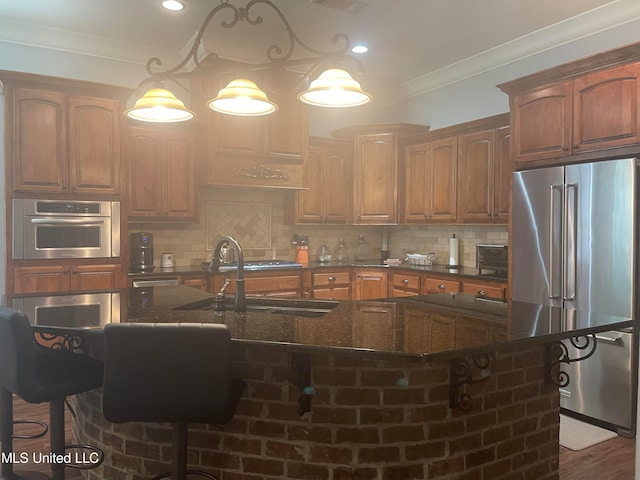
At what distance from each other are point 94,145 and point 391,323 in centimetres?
329

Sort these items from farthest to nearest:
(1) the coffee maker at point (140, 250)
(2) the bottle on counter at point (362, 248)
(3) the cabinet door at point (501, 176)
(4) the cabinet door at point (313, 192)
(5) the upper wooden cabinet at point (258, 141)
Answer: (2) the bottle on counter at point (362, 248) → (4) the cabinet door at point (313, 192) → (5) the upper wooden cabinet at point (258, 141) → (1) the coffee maker at point (140, 250) → (3) the cabinet door at point (501, 176)

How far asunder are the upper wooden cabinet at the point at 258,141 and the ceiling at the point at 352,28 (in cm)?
38

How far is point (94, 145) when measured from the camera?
13.6 feet

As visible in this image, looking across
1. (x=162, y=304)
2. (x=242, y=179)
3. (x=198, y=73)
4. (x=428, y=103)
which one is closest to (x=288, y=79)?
(x=242, y=179)

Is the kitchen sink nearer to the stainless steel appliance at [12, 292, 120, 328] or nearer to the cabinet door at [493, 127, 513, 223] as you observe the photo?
the stainless steel appliance at [12, 292, 120, 328]

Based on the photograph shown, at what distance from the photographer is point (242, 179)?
16.2 ft

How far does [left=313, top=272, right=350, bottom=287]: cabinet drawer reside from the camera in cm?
522

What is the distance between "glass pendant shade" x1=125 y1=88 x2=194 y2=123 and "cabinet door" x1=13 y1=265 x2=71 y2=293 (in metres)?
1.91

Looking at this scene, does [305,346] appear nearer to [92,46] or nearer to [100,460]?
[100,460]

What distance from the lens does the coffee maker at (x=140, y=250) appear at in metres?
4.61

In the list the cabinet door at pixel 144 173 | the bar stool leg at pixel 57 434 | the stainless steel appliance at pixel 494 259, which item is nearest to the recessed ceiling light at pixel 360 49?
the cabinet door at pixel 144 173

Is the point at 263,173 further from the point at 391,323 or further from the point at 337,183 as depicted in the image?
the point at 391,323

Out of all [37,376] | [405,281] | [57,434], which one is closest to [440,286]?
[405,281]

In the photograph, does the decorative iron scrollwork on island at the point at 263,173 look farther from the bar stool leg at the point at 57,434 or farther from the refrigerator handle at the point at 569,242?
the bar stool leg at the point at 57,434
